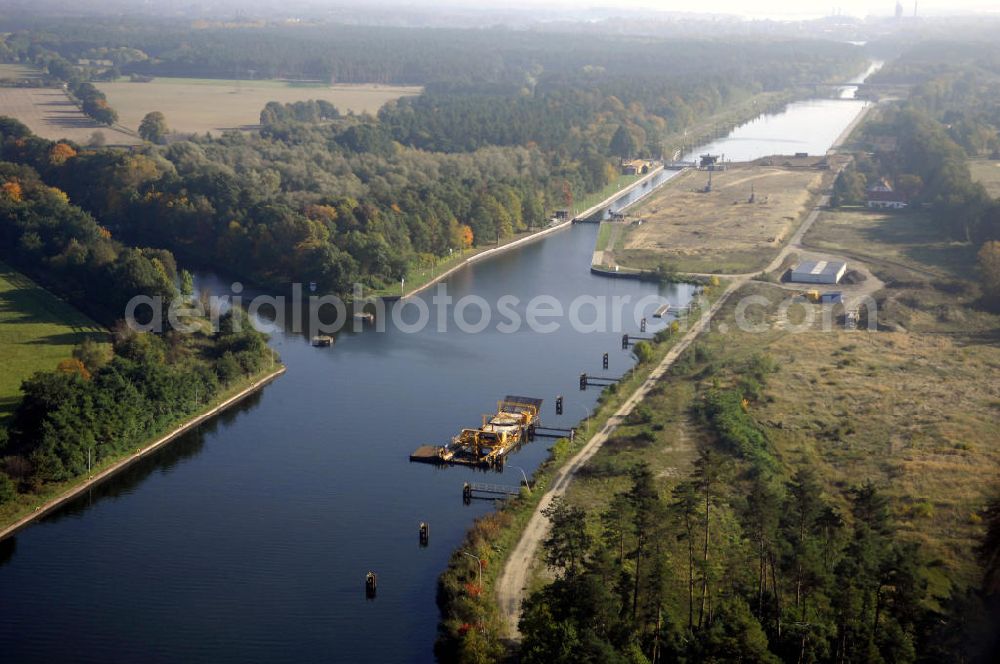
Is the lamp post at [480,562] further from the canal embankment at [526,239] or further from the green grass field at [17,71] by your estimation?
the green grass field at [17,71]

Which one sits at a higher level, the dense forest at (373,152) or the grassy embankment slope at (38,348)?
the dense forest at (373,152)

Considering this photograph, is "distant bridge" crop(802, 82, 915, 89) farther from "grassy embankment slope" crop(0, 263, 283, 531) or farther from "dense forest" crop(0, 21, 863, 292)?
"grassy embankment slope" crop(0, 263, 283, 531)

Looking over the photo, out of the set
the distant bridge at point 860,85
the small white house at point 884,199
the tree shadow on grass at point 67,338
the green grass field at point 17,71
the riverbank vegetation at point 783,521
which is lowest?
the riverbank vegetation at point 783,521

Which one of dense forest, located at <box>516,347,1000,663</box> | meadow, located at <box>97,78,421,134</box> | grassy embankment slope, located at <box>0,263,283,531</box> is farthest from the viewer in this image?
meadow, located at <box>97,78,421,134</box>

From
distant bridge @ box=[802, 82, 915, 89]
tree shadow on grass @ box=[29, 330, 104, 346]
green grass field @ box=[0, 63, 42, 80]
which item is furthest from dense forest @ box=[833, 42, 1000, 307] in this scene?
green grass field @ box=[0, 63, 42, 80]

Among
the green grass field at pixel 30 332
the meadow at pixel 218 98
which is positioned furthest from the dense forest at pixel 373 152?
the green grass field at pixel 30 332

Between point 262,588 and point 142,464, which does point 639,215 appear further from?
point 262,588
